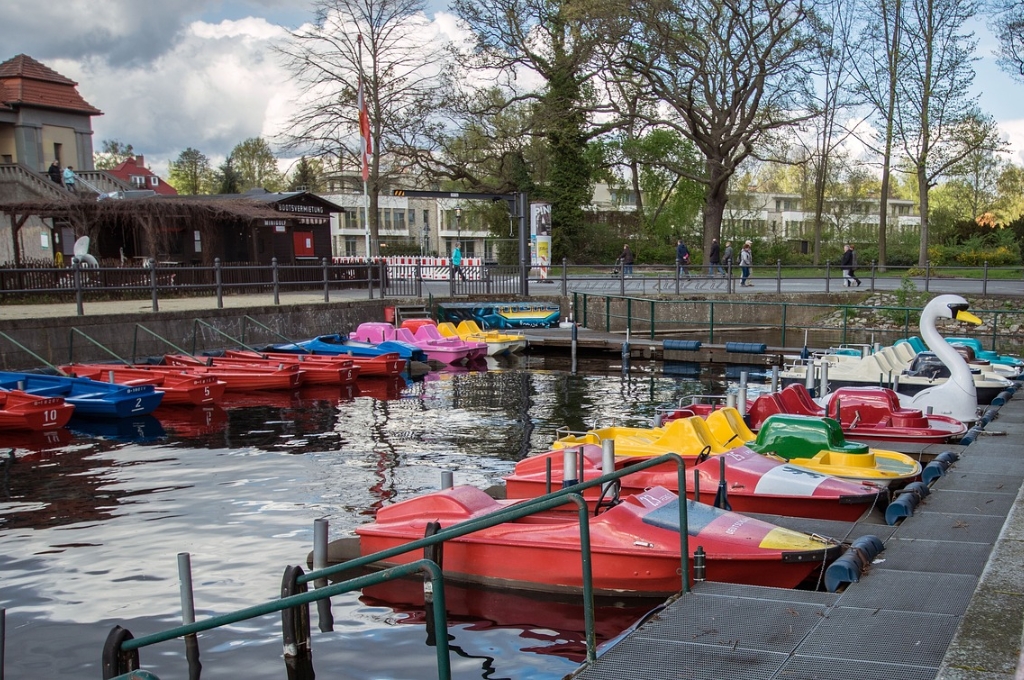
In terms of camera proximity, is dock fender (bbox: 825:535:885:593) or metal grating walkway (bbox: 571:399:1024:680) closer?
metal grating walkway (bbox: 571:399:1024:680)

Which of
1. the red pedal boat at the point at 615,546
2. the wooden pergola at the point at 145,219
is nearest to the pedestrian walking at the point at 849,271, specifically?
the wooden pergola at the point at 145,219

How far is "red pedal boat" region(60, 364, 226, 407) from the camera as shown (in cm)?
1788

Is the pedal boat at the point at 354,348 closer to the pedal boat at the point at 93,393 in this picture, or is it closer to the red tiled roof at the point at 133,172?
the pedal boat at the point at 93,393

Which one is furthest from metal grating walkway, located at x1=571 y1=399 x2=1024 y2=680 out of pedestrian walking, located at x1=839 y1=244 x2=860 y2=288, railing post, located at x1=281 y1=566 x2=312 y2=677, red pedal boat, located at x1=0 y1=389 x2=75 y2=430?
pedestrian walking, located at x1=839 y1=244 x2=860 y2=288

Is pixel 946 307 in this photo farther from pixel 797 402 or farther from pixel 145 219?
pixel 145 219

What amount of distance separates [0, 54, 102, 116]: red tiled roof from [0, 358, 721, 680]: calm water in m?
43.4

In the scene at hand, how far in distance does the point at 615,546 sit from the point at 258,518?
4.74 meters

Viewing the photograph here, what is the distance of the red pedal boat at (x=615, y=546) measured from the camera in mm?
7027

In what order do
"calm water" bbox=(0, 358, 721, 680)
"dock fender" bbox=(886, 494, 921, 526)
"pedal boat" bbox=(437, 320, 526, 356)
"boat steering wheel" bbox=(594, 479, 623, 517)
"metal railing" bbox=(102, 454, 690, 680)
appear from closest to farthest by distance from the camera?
"metal railing" bbox=(102, 454, 690, 680) → "calm water" bbox=(0, 358, 721, 680) → "boat steering wheel" bbox=(594, 479, 623, 517) → "dock fender" bbox=(886, 494, 921, 526) → "pedal boat" bbox=(437, 320, 526, 356)

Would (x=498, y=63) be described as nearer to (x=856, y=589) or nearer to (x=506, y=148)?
(x=506, y=148)

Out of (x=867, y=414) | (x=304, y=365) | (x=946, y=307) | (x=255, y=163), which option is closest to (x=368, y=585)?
(x=867, y=414)

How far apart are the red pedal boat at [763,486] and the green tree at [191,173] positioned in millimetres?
94219

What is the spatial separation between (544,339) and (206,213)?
14155mm

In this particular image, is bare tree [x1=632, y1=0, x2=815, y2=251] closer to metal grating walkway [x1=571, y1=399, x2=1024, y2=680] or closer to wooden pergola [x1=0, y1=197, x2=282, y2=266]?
wooden pergola [x1=0, y1=197, x2=282, y2=266]
